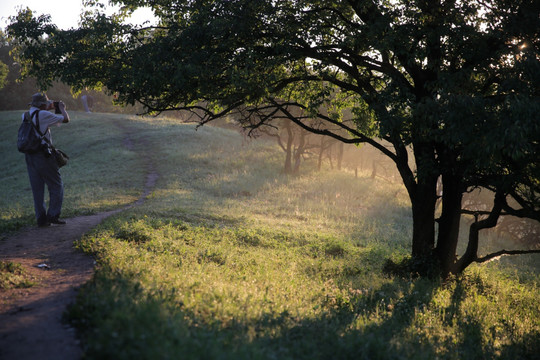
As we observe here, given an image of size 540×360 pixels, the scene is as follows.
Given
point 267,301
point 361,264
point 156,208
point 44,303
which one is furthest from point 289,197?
point 44,303

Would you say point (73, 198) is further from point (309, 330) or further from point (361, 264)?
point (309, 330)

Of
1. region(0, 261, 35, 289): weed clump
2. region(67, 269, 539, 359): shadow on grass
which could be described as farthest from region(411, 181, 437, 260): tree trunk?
region(0, 261, 35, 289): weed clump

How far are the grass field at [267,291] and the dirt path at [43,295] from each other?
0.78 ft

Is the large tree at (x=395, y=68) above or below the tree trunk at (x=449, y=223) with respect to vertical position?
above

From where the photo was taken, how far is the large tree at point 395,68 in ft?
25.1

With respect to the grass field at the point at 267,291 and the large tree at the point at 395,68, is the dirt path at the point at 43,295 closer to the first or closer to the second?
the grass field at the point at 267,291

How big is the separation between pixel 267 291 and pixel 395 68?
21.2 ft


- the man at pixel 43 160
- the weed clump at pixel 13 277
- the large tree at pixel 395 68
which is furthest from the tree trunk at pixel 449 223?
the man at pixel 43 160

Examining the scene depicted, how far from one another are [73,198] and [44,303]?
1368cm

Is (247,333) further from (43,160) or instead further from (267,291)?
(43,160)

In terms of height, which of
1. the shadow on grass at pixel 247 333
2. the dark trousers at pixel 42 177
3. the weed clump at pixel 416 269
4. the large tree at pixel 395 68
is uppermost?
the large tree at pixel 395 68

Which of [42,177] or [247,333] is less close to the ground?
[42,177]

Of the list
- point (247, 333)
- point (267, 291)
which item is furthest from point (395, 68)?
point (247, 333)

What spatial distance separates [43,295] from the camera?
18.6ft
